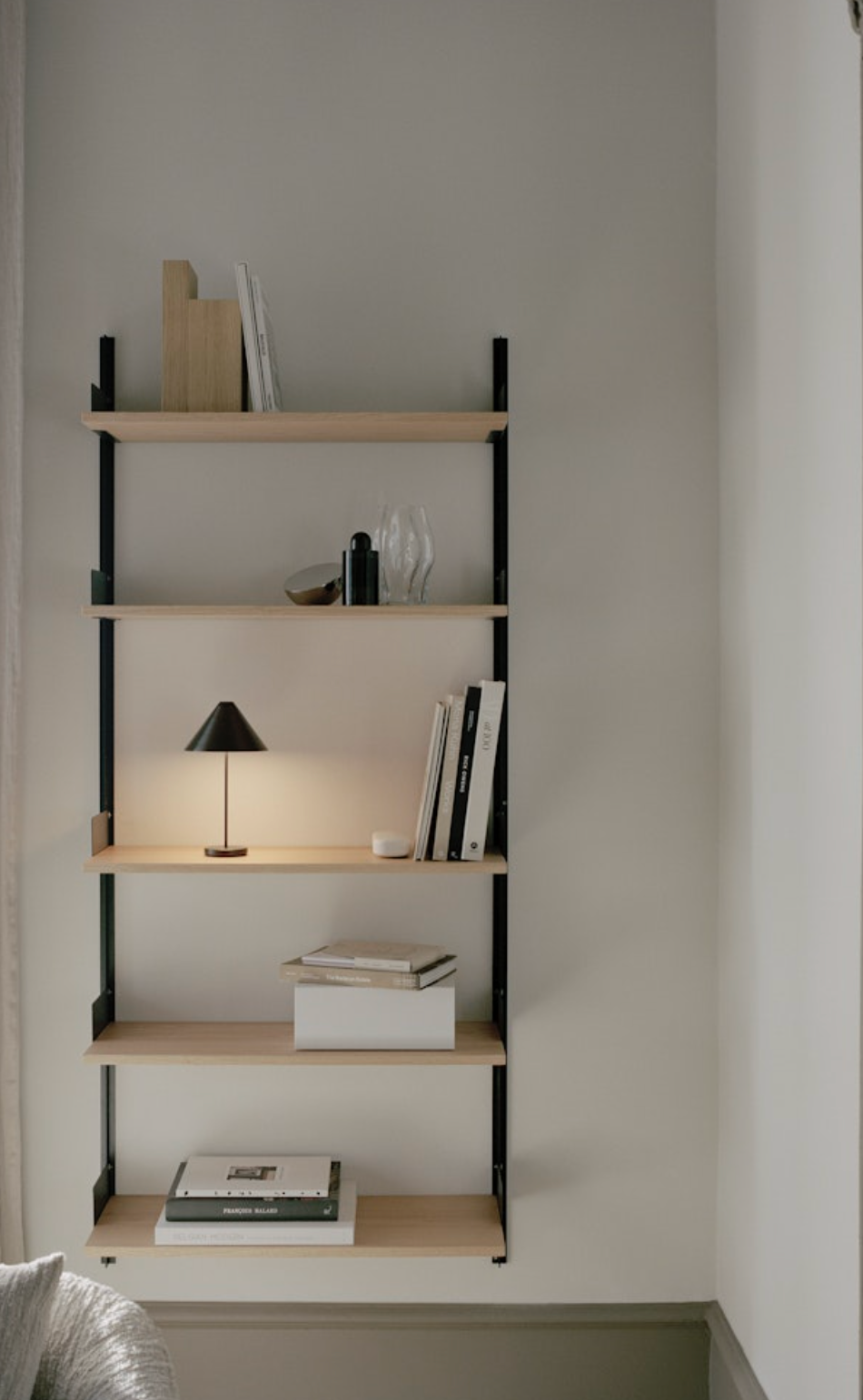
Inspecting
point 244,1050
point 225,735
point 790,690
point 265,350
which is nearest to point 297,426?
point 265,350

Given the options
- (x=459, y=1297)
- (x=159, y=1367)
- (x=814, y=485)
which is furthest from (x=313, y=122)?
(x=459, y=1297)

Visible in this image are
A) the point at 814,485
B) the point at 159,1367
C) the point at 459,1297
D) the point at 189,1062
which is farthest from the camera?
the point at 459,1297

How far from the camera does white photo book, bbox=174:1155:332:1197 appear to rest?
2.03 m

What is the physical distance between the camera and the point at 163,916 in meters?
2.19

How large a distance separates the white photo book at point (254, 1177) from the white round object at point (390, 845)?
1.91 ft

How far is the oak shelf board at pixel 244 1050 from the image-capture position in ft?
6.53

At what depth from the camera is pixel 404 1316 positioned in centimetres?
216

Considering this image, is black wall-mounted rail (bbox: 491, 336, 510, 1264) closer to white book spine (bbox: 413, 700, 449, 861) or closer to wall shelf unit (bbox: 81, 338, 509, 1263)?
wall shelf unit (bbox: 81, 338, 509, 1263)

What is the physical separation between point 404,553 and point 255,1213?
115 centimetres

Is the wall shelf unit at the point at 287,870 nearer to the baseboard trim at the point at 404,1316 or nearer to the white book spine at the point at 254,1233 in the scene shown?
the white book spine at the point at 254,1233

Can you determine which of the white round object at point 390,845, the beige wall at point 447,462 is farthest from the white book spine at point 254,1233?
the white round object at point 390,845

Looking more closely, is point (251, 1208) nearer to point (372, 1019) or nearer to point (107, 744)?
point (372, 1019)

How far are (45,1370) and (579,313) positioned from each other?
1.85 meters

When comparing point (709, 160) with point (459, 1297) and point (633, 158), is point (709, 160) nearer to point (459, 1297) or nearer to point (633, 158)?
point (633, 158)
